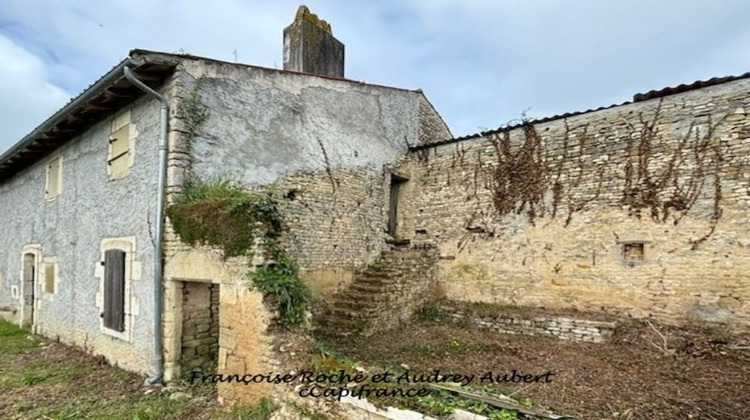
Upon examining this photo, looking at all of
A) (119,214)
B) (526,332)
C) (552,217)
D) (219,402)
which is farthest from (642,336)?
(119,214)

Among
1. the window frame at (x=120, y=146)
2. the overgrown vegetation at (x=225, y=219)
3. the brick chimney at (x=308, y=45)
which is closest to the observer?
the overgrown vegetation at (x=225, y=219)

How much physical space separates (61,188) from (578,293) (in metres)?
10.5

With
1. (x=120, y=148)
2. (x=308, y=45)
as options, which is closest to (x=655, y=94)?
(x=308, y=45)

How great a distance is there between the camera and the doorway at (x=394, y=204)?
32.9ft

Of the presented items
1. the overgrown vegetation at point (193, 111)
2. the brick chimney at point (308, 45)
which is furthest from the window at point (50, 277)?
the brick chimney at point (308, 45)

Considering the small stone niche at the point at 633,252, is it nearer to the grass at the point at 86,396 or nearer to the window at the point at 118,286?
the grass at the point at 86,396

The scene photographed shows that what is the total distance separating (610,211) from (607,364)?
2898 mm

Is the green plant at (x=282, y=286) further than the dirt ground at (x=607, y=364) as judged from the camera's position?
Yes

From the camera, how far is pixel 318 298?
25.3ft

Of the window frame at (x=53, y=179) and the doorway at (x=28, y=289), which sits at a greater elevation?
the window frame at (x=53, y=179)

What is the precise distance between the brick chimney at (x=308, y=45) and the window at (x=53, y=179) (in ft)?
17.2

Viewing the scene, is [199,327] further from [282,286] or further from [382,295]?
[382,295]

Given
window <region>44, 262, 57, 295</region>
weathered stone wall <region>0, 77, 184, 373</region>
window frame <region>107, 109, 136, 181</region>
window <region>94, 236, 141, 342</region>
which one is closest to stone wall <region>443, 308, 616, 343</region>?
weathered stone wall <region>0, 77, 184, 373</region>

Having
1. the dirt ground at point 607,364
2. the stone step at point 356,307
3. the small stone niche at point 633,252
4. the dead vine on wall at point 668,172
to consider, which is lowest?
the dirt ground at point 607,364
